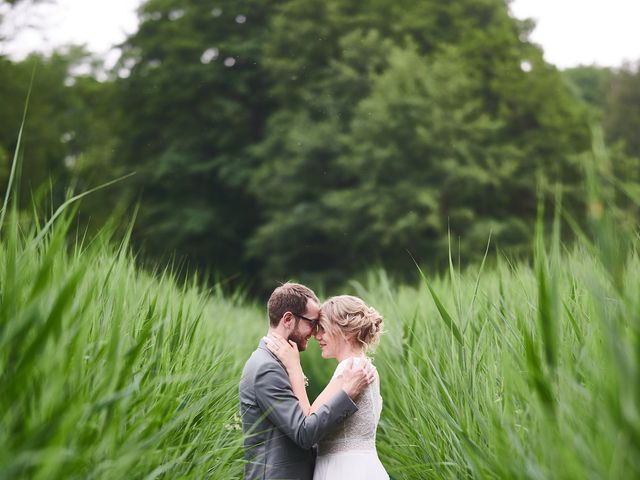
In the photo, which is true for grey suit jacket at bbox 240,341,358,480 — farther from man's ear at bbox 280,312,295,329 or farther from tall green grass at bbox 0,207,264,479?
tall green grass at bbox 0,207,264,479

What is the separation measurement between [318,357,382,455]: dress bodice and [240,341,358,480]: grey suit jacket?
11 centimetres

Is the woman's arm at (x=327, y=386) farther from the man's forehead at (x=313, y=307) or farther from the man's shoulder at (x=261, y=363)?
the man's forehead at (x=313, y=307)

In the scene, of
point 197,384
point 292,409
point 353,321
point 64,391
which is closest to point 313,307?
point 353,321

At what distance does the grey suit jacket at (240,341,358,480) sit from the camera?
335 cm

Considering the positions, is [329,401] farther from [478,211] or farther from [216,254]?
[216,254]

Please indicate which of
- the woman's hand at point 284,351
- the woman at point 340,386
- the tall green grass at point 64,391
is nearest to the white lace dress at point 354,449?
the woman at point 340,386

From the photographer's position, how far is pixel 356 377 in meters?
3.56

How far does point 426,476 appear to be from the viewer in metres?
3.42

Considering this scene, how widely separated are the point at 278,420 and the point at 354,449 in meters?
0.44

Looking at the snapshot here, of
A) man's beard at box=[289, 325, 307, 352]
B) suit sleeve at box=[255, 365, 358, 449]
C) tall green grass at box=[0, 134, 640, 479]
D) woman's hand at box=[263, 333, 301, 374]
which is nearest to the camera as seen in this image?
tall green grass at box=[0, 134, 640, 479]

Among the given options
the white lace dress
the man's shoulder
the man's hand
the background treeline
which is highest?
the man's shoulder

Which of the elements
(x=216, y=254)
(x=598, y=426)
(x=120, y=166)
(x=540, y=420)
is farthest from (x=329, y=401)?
(x=120, y=166)

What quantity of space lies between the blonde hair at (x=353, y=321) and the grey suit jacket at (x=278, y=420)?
0.40 metres

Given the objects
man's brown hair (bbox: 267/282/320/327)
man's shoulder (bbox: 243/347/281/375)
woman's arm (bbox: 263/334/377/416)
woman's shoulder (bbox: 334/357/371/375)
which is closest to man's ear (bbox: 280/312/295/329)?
man's brown hair (bbox: 267/282/320/327)
